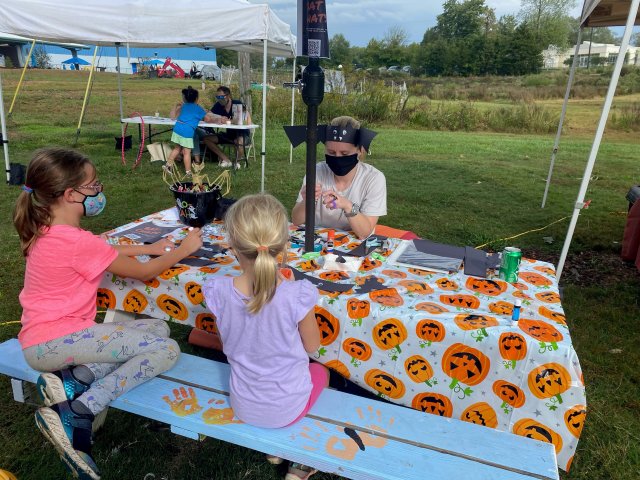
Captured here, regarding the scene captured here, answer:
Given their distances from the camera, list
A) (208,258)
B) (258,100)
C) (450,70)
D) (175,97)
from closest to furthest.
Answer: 1. (208,258)
2. (258,100)
3. (175,97)
4. (450,70)

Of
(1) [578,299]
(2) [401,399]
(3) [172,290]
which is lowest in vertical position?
(1) [578,299]

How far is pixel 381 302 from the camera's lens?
1824mm

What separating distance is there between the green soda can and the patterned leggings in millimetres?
1437

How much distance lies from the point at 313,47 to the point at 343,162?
92 cm

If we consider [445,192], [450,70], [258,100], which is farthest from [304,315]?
[450,70]

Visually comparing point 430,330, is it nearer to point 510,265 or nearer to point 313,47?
point 510,265

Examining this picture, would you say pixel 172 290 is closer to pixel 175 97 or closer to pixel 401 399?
pixel 401 399

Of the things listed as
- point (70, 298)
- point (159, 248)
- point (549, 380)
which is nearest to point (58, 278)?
point (70, 298)

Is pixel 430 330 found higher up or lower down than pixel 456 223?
higher up

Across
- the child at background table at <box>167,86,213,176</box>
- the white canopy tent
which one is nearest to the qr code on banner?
the white canopy tent

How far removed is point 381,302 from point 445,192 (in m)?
5.74

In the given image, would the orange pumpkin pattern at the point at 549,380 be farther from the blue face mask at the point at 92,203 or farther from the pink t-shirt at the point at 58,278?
the blue face mask at the point at 92,203

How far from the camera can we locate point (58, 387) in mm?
1755

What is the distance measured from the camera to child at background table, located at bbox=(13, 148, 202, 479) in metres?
1.84
